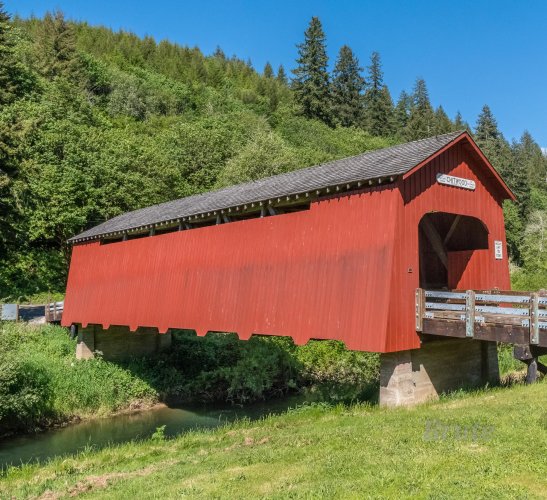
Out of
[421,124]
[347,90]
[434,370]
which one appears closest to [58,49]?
[347,90]

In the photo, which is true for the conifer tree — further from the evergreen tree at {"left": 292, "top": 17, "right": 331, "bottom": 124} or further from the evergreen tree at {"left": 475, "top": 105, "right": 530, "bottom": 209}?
the evergreen tree at {"left": 292, "top": 17, "right": 331, "bottom": 124}

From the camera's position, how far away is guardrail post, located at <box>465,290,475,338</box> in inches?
410

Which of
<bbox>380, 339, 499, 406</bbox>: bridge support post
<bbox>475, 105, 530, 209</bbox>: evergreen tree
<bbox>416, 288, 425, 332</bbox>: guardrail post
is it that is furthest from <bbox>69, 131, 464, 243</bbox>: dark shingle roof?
<bbox>475, 105, 530, 209</bbox>: evergreen tree

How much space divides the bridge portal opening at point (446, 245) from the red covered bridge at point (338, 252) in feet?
0.12

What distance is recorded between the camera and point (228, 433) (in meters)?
11.6

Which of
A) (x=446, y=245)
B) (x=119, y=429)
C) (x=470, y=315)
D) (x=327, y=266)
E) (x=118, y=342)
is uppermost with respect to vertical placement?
(x=446, y=245)

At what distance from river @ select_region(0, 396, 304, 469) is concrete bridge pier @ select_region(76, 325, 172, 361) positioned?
13.2 ft

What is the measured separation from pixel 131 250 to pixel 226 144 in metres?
28.7

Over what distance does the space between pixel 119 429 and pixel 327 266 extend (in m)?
9.81

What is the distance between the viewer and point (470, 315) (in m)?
10.5

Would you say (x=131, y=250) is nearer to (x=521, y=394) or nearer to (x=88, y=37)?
(x=521, y=394)

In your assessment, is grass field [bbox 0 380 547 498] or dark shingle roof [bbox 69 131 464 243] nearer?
grass field [bbox 0 380 547 498]

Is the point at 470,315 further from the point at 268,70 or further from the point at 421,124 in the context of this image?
the point at 268,70

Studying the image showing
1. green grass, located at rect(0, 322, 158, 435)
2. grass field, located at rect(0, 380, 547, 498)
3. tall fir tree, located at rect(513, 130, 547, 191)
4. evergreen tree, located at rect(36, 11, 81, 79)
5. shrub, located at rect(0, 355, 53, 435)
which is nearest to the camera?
grass field, located at rect(0, 380, 547, 498)
